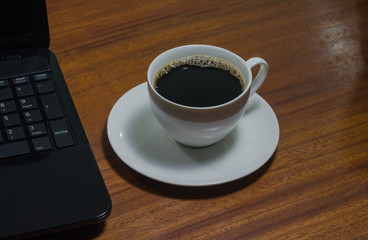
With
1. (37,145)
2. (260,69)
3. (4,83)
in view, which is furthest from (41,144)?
(260,69)

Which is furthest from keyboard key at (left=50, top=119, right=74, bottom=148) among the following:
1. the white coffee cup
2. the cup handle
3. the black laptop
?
the cup handle

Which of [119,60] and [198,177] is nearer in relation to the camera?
[198,177]

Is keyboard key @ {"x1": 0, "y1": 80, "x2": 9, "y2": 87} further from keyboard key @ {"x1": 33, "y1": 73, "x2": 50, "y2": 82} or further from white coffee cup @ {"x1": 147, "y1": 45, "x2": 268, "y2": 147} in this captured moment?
white coffee cup @ {"x1": 147, "y1": 45, "x2": 268, "y2": 147}

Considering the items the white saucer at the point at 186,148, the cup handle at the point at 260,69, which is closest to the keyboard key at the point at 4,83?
the white saucer at the point at 186,148

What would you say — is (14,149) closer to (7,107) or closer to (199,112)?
(7,107)

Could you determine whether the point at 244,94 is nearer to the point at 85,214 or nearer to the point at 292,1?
the point at 85,214

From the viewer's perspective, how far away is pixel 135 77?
655mm

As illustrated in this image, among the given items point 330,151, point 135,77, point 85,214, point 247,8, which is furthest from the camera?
point 247,8

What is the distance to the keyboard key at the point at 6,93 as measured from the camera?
54 centimetres

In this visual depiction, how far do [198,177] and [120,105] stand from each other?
153 mm

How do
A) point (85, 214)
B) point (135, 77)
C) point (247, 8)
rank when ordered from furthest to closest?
point (247, 8)
point (135, 77)
point (85, 214)

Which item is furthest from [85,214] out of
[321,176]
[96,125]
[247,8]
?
[247,8]

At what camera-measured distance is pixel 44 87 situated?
22.0 inches

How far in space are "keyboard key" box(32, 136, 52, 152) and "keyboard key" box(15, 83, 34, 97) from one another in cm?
7
